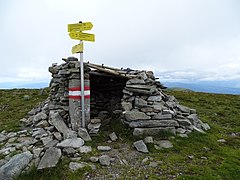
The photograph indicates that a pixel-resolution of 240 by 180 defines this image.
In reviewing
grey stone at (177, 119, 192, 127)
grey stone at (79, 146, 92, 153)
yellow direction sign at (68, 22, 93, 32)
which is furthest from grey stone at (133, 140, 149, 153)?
yellow direction sign at (68, 22, 93, 32)

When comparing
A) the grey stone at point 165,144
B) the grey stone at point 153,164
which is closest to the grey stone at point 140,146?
the grey stone at point 165,144

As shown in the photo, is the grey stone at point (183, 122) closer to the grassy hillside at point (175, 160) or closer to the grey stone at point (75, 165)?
the grassy hillside at point (175, 160)

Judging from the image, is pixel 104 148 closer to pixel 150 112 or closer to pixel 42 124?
pixel 150 112

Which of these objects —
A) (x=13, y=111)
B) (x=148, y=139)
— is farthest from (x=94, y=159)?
(x=13, y=111)

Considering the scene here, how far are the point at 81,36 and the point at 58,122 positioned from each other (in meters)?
3.93

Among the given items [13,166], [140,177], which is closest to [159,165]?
[140,177]

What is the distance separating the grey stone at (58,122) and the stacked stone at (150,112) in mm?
2707

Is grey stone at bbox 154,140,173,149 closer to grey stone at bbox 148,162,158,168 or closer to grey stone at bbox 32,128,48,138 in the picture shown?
grey stone at bbox 148,162,158,168

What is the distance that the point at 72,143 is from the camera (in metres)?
7.86

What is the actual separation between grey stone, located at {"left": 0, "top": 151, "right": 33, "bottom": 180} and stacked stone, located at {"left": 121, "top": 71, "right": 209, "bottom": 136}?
433 centimetres

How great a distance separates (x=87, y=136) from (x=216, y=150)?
5193 mm

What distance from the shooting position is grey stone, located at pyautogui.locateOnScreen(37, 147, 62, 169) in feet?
21.3

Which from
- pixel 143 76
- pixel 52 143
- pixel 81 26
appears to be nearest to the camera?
pixel 52 143

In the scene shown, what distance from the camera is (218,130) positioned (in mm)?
11391
